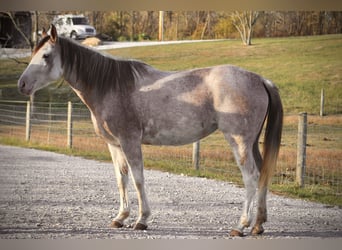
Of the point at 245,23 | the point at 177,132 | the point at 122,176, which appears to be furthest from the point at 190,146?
the point at 245,23

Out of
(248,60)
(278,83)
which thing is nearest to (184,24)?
(248,60)

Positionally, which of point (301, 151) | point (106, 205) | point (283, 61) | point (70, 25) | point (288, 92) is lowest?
point (106, 205)

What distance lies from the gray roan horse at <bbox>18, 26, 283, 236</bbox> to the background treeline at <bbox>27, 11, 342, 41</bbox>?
2.69 ft

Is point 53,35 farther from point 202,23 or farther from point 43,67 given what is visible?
point 202,23

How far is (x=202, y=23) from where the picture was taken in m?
5.12

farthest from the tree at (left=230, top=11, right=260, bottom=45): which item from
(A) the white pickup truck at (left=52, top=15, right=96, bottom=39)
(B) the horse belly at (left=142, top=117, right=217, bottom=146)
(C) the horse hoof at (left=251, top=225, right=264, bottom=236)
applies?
(C) the horse hoof at (left=251, top=225, right=264, bottom=236)

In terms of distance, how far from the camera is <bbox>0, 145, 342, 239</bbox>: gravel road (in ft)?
14.7

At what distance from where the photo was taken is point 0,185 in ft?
16.2

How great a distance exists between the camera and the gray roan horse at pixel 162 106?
418cm

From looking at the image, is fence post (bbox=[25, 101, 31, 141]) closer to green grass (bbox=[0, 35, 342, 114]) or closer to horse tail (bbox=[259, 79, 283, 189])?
green grass (bbox=[0, 35, 342, 114])

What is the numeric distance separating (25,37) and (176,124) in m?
1.70

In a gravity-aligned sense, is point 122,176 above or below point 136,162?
below

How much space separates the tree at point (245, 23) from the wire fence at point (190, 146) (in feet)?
2.72

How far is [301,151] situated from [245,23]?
1.28 m
